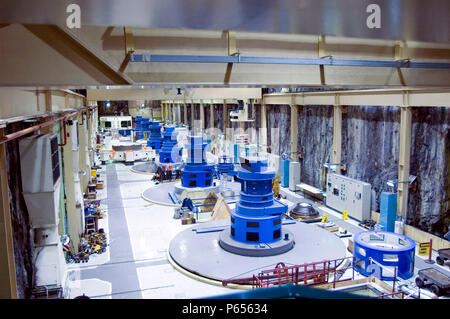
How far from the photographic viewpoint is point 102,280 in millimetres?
9633

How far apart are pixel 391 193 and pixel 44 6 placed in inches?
495

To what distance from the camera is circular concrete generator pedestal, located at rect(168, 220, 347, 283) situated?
953cm

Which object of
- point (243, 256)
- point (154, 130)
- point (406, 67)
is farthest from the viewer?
point (154, 130)

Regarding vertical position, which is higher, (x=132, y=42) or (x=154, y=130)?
(x=132, y=42)

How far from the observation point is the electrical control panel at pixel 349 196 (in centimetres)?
1415

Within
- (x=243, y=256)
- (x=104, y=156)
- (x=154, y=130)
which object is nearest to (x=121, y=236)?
(x=243, y=256)

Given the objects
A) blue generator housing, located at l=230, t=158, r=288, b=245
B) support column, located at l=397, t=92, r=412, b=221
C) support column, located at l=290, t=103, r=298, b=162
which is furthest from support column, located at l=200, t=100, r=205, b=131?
blue generator housing, located at l=230, t=158, r=288, b=245

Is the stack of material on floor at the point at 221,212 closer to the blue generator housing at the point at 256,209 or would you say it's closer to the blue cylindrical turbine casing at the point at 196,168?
the blue generator housing at the point at 256,209

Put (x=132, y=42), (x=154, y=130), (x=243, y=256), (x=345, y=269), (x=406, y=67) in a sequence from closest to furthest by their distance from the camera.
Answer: (x=132, y=42) < (x=406, y=67) < (x=345, y=269) < (x=243, y=256) < (x=154, y=130)

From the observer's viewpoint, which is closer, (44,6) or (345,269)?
(44,6)

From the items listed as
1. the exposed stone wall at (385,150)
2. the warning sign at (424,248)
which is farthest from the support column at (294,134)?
the warning sign at (424,248)

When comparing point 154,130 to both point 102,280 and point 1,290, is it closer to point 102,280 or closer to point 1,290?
point 102,280

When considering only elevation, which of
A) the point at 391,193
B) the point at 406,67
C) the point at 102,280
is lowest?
the point at 102,280

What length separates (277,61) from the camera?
489 centimetres
